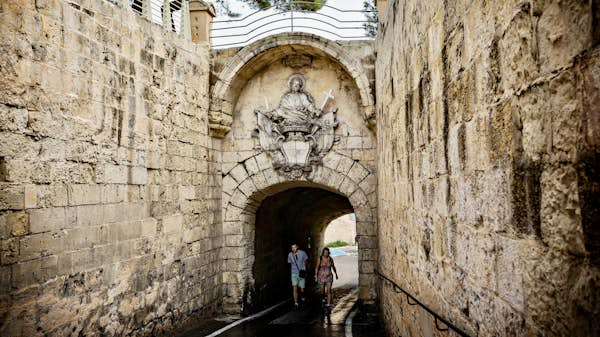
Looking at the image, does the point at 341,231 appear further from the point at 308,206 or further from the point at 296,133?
the point at 296,133

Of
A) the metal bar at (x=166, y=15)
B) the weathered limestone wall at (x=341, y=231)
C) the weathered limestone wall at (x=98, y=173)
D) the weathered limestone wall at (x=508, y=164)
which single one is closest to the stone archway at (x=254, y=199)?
the weathered limestone wall at (x=98, y=173)

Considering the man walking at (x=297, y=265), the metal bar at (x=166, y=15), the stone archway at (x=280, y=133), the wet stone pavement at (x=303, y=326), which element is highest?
the metal bar at (x=166, y=15)

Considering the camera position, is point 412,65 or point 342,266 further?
point 342,266

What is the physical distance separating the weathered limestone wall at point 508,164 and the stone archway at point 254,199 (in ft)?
16.3

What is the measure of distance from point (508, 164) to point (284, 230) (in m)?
11.2

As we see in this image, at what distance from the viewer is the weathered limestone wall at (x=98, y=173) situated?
5.03 m

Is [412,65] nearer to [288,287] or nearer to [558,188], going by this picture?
[558,188]

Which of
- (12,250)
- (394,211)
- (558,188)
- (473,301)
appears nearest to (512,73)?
(558,188)

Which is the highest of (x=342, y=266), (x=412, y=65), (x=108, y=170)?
(x=412, y=65)

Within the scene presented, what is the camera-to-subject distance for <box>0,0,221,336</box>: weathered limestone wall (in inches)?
198

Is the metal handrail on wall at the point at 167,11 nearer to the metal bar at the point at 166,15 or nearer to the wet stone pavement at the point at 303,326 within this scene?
the metal bar at the point at 166,15

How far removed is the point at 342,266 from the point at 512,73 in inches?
738

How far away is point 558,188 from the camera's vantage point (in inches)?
66.7

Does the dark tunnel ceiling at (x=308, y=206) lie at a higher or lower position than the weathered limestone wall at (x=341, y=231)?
higher
